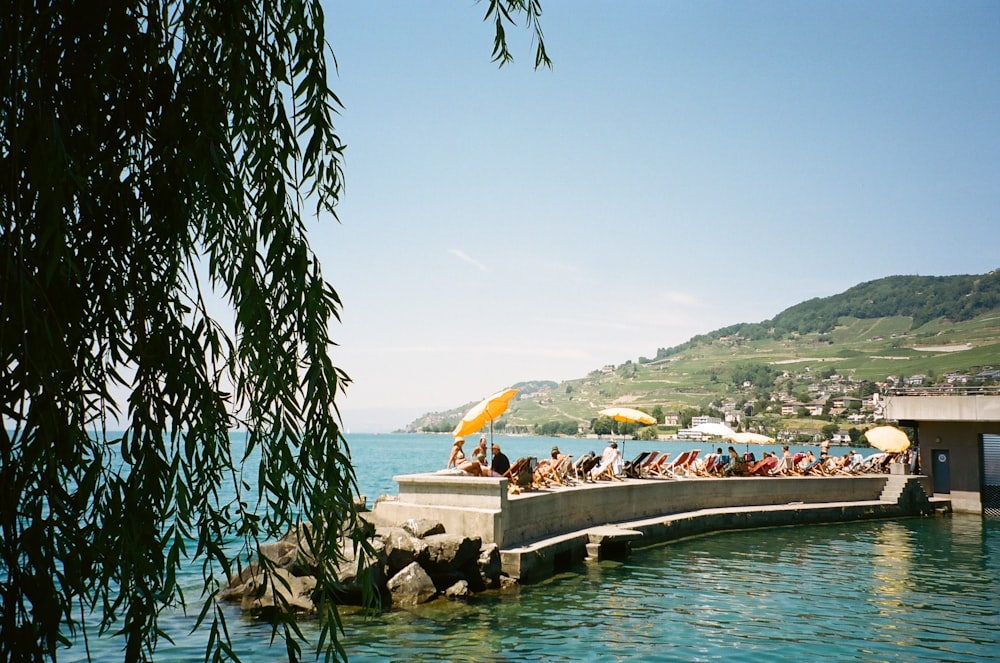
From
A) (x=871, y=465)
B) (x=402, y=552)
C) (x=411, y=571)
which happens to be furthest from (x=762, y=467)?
(x=411, y=571)

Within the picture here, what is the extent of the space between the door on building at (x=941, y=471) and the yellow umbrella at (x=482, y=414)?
22.4 m

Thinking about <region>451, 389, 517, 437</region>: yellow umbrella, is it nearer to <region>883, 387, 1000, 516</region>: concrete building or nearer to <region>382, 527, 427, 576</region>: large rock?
<region>382, 527, 427, 576</region>: large rock

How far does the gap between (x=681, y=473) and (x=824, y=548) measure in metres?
5.52

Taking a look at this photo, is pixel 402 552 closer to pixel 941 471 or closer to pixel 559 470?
pixel 559 470

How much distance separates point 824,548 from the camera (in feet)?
74.5

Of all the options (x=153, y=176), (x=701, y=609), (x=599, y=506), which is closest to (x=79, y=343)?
(x=153, y=176)

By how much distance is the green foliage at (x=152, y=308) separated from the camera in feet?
10.8

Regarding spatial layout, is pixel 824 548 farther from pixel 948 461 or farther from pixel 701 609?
pixel 948 461

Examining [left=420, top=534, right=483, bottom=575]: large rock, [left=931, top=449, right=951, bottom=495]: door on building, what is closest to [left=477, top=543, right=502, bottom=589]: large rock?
[left=420, top=534, right=483, bottom=575]: large rock

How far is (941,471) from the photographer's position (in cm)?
3338

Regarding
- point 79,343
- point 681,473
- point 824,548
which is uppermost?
point 79,343

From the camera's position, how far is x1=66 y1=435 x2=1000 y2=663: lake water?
11.9m

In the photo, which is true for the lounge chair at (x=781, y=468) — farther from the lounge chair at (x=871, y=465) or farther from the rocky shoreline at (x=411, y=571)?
the rocky shoreline at (x=411, y=571)

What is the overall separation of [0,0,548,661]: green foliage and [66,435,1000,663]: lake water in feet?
27.1
